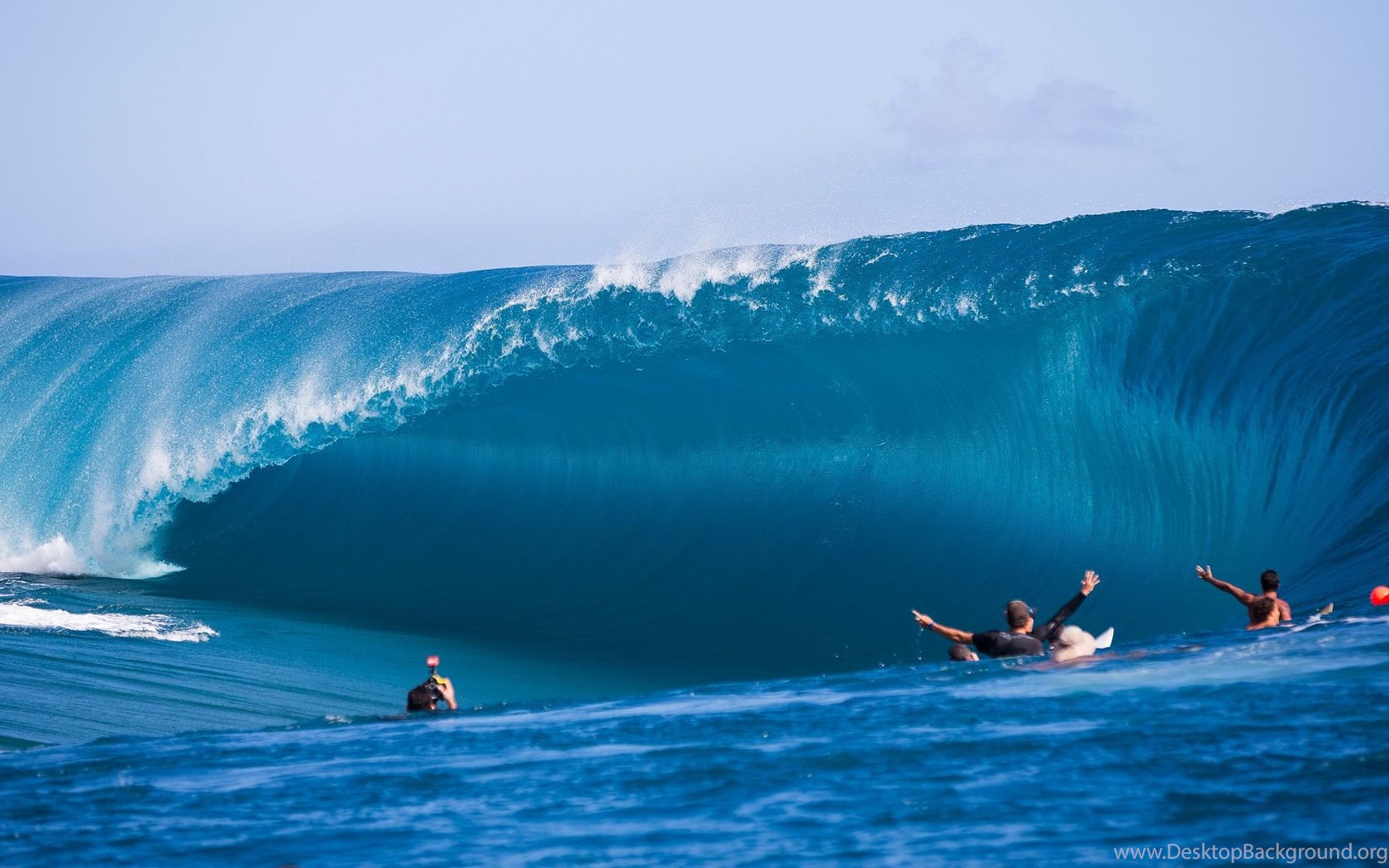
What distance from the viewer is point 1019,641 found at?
7918 mm

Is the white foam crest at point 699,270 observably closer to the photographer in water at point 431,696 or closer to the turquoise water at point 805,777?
the photographer in water at point 431,696

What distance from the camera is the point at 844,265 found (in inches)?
654

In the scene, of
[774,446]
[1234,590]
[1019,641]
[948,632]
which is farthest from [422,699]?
[774,446]

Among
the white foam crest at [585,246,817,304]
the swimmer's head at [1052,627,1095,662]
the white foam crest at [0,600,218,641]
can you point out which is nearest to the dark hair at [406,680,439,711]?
the swimmer's head at [1052,627,1095,662]

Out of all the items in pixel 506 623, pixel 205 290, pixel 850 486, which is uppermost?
pixel 205 290

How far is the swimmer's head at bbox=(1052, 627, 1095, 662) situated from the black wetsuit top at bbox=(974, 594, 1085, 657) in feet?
0.65

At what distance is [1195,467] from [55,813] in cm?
982

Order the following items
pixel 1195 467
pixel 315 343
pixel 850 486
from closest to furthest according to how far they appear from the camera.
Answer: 1. pixel 1195 467
2. pixel 850 486
3. pixel 315 343

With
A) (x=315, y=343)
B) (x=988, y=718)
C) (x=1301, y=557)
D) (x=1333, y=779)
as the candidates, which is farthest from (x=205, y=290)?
(x=1333, y=779)

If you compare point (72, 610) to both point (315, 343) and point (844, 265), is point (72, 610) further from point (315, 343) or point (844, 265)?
point (844, 265)

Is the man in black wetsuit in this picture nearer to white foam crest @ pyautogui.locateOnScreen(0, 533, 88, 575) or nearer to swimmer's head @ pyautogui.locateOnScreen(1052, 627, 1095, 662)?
swimmer's head @ pyautogui.locateOnScreen(1052, 627, 1095, 662)

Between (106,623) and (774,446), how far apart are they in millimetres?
6591

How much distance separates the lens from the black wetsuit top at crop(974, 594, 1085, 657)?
788 centimetres

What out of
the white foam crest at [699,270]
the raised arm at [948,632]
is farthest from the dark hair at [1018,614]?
the white foam crest at [699,270]
